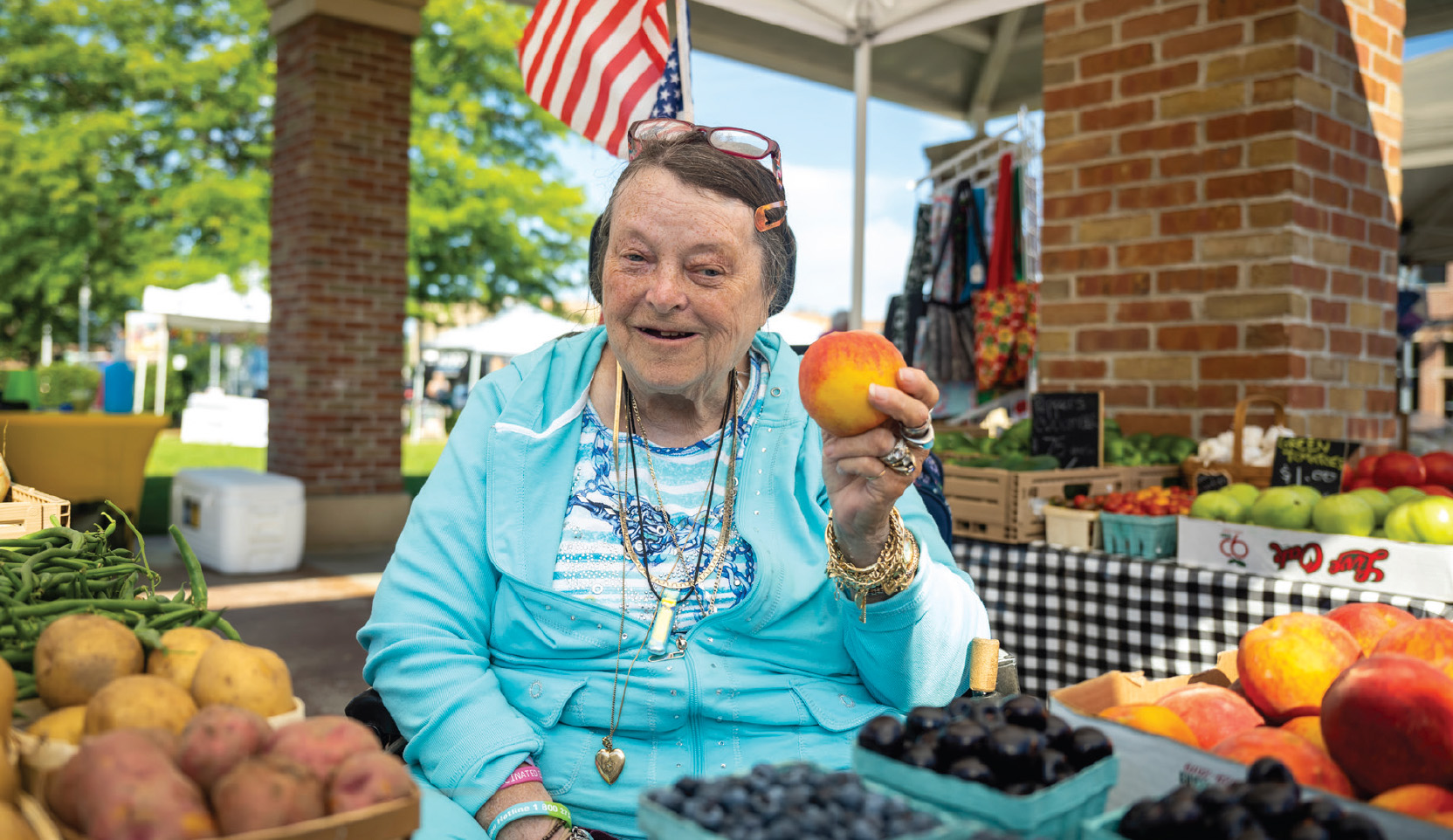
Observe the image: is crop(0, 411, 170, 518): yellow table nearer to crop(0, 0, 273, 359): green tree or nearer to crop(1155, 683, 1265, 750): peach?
crop(1155, 683, 1265, 750): peach

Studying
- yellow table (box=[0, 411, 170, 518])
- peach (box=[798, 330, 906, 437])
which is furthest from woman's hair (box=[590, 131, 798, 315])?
yellow table (box=[0, 411, 170, 518])

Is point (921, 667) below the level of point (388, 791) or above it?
below

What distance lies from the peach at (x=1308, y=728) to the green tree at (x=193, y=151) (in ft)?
60.0

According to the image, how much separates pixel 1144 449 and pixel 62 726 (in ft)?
11.1

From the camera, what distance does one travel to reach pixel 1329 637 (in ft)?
4.55

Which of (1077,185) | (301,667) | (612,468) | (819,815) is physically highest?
(1077,185)

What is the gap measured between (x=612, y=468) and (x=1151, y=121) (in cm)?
289

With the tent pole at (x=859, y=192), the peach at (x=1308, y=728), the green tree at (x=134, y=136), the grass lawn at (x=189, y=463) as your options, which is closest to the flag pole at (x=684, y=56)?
the tent pole at (x=859, y=192)

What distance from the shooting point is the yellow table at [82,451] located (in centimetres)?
665

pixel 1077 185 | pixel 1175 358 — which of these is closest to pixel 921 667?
pixel 1175 358

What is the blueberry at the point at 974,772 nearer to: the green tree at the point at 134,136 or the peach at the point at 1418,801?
the peach at the point at 1418,801

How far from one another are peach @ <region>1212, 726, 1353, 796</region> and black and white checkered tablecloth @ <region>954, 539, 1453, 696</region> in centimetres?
156

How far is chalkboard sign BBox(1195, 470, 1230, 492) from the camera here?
123 inches

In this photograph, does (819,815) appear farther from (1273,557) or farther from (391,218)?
(391,218)
